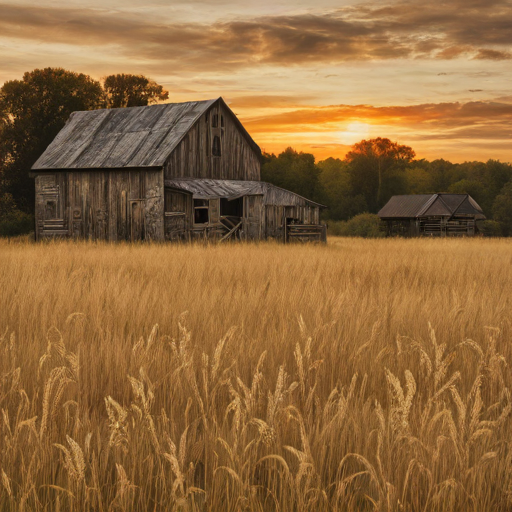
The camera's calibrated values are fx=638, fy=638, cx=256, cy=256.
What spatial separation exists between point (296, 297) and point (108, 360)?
3256 millimetres

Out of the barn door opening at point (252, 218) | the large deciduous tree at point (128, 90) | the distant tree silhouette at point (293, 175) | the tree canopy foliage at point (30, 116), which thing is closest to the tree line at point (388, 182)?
the distant tree silhouette at point (293, 175)

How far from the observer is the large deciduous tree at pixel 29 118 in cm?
4341

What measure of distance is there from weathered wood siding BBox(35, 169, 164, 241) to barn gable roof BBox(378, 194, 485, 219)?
4074 centimetres

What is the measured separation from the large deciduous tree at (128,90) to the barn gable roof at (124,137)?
55.9 ft

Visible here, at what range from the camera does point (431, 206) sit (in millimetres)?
64562

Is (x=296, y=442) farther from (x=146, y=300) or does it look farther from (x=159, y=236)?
(x=159, y=236)

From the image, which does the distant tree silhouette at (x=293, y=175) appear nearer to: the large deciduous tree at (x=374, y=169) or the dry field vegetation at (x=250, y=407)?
the large deciduous tree at (x=374, y=169)

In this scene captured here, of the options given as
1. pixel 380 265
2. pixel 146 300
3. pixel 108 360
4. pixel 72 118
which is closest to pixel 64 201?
pixel 72 118

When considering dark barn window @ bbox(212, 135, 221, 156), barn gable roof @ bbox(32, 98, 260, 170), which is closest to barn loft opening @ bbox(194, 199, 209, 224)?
barn gable roof @ bbox(32, 98, 260, 170)

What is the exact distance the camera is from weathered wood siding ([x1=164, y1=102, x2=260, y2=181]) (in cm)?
3086

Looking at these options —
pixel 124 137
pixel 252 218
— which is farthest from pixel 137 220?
pixel 252 218

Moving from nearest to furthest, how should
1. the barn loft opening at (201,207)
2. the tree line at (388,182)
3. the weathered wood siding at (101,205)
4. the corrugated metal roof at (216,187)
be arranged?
1. the corrugated metal roof at (216,187)
2. the weathered wood siding at (101,205)
3. the barn loft opening at (201,207)
4. the tree line at (388,182)

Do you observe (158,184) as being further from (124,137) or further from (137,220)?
(124,137)

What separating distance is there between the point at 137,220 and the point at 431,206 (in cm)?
4185
